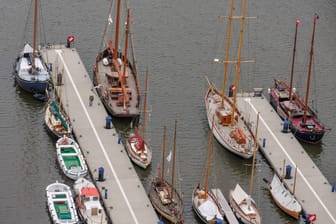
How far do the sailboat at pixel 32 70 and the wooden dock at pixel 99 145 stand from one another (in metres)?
1.78

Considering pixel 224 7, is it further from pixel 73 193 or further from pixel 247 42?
pixel 73 193

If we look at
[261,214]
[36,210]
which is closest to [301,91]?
[261,214]

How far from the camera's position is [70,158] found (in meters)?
117

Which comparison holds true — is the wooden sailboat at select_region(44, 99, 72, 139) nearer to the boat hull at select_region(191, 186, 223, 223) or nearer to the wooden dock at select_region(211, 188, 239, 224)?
the boat hull at select_region(191, 186, 223, 223)

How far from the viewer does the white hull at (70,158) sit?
4524 inches

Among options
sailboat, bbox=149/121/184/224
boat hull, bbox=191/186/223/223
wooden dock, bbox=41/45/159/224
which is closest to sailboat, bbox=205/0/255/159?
boat hull, bbox=191/186/223/223

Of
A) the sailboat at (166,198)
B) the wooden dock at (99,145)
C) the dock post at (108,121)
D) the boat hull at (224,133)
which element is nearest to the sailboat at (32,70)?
the wooden dock at (99,145)

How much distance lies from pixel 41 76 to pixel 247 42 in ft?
96.0

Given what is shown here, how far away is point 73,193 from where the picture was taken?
112000mm

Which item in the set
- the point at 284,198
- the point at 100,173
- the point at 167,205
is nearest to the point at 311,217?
the point at 284,198

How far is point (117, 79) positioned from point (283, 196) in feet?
89.4

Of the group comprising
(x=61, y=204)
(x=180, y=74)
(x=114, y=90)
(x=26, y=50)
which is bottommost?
(x=61, y=204)

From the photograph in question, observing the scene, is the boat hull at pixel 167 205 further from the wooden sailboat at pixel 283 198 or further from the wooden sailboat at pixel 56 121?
the wooden sailboat at pixel 56 121

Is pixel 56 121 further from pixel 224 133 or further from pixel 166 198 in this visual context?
pixel 166 198
